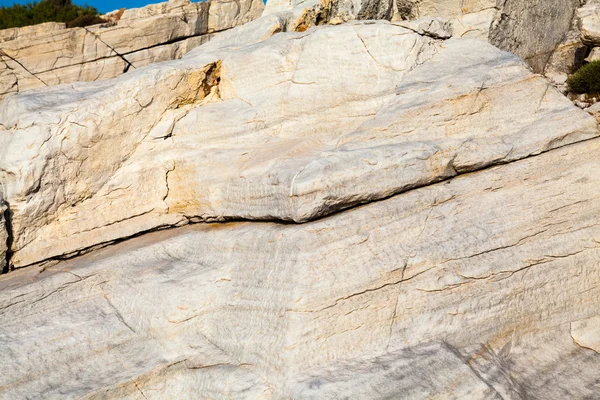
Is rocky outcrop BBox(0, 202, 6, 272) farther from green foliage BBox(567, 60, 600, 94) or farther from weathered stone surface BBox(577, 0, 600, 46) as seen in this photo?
weathered stone surface BBox(577, 0, 600, 46)

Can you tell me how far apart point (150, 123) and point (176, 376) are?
10.3ft

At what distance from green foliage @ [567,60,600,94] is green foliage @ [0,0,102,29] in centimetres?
2161

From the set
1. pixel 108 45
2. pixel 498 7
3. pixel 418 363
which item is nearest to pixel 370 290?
pixel 418 363

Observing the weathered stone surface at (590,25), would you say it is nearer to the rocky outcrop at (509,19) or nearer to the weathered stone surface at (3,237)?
the rocky outcrop at (509,19)

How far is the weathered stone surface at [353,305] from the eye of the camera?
5895mm

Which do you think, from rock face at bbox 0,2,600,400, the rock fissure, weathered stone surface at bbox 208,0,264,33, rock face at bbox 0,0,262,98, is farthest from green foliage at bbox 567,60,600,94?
rock face at bbox 0,0,262,98

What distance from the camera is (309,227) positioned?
6.29 m

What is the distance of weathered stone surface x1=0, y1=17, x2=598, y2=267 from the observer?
7.08 metres

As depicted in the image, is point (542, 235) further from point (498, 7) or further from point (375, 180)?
point (498, 7)

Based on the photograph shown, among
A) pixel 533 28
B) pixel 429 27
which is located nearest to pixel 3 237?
pixel 429 27

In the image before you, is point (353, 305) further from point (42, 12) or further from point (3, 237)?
point (42, 12)

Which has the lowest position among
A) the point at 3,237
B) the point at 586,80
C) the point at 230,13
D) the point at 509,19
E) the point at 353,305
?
the point at 353,305

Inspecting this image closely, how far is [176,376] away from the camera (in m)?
6.28

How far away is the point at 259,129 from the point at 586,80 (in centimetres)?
620
